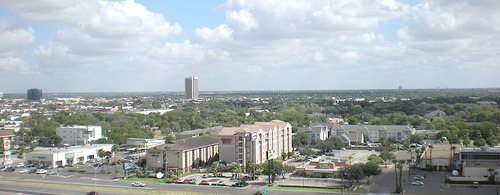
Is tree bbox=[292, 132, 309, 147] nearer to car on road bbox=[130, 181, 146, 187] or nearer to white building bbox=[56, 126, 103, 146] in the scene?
white building bbox=[56, 126, 103, 146]

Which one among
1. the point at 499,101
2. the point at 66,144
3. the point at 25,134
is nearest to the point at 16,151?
the point at 66,144

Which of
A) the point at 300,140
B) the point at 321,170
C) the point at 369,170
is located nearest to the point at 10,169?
the point at 321,170

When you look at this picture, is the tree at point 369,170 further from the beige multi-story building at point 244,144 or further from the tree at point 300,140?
the tree at point 300,140

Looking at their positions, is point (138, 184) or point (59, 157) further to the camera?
point (59, 157)

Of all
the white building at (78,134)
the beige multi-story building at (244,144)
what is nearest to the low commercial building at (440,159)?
the beige multi-story building at (244,144)

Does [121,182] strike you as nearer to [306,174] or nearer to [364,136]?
[306,174]

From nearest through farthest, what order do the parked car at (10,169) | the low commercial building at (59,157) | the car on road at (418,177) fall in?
the car on road at (418,177) → the parked car at (10,169) → the low commercial building at (59,157)

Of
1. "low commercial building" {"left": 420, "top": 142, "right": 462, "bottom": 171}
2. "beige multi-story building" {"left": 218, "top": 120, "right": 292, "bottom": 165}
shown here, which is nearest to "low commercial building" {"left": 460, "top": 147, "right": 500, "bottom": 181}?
"low commercial building" {"left": 420, "top": 142, "right": 462, "bottom": 171}

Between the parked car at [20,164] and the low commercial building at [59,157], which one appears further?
the low commercial building at [59,157]

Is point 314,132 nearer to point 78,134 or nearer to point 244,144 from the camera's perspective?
point 244,144
